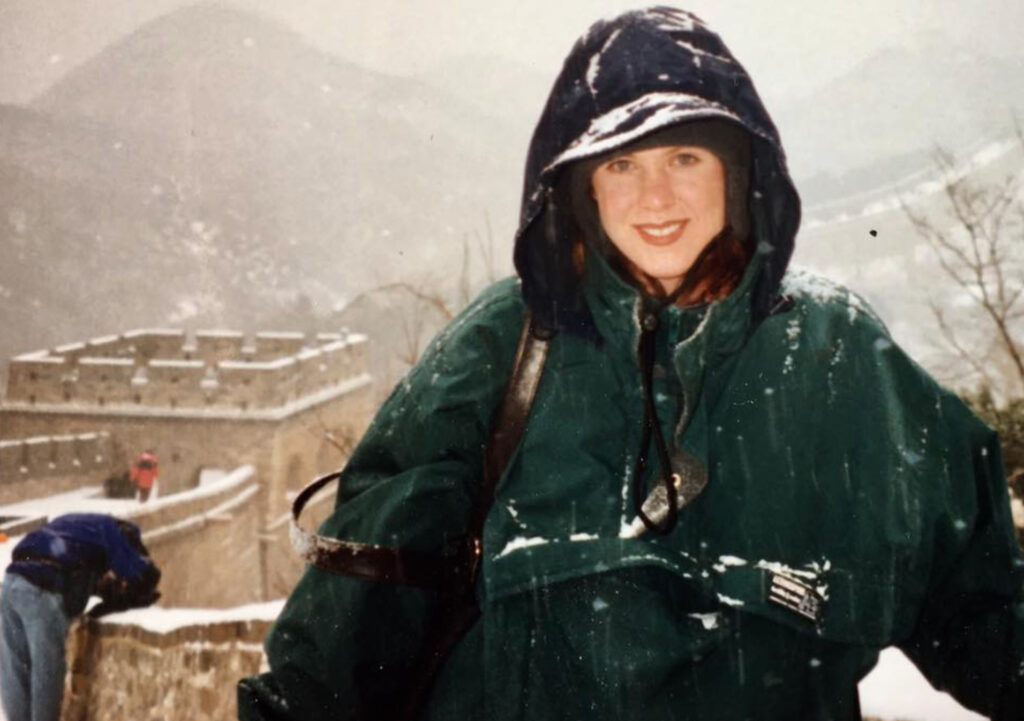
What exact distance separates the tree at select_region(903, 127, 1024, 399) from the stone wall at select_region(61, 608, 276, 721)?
14.3 feet

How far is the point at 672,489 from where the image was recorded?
0.88 metres

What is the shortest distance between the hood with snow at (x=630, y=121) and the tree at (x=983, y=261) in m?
4.20

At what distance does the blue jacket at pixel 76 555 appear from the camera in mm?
3287

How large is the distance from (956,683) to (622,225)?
2.21ft

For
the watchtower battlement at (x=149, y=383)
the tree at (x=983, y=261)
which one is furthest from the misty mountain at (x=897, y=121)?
the watchtower battlement at (x=149, y=383)

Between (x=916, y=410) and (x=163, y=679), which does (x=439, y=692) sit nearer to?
Answer: (x=916, y=410)

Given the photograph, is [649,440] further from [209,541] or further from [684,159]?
Answer: [209,541]

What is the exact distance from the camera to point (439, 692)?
37.0 inches

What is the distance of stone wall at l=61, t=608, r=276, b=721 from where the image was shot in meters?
3.47

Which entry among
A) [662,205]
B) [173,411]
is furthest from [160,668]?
[173,411]

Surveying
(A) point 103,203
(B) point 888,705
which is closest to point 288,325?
(A) point 103,203

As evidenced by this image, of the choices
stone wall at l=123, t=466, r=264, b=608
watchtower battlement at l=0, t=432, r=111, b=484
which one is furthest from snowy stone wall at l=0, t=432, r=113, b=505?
stone wall at l=123, t=466, r=264, b=608

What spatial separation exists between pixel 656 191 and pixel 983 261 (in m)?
16.7

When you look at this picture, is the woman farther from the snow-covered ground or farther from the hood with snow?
the snow-covered ground
